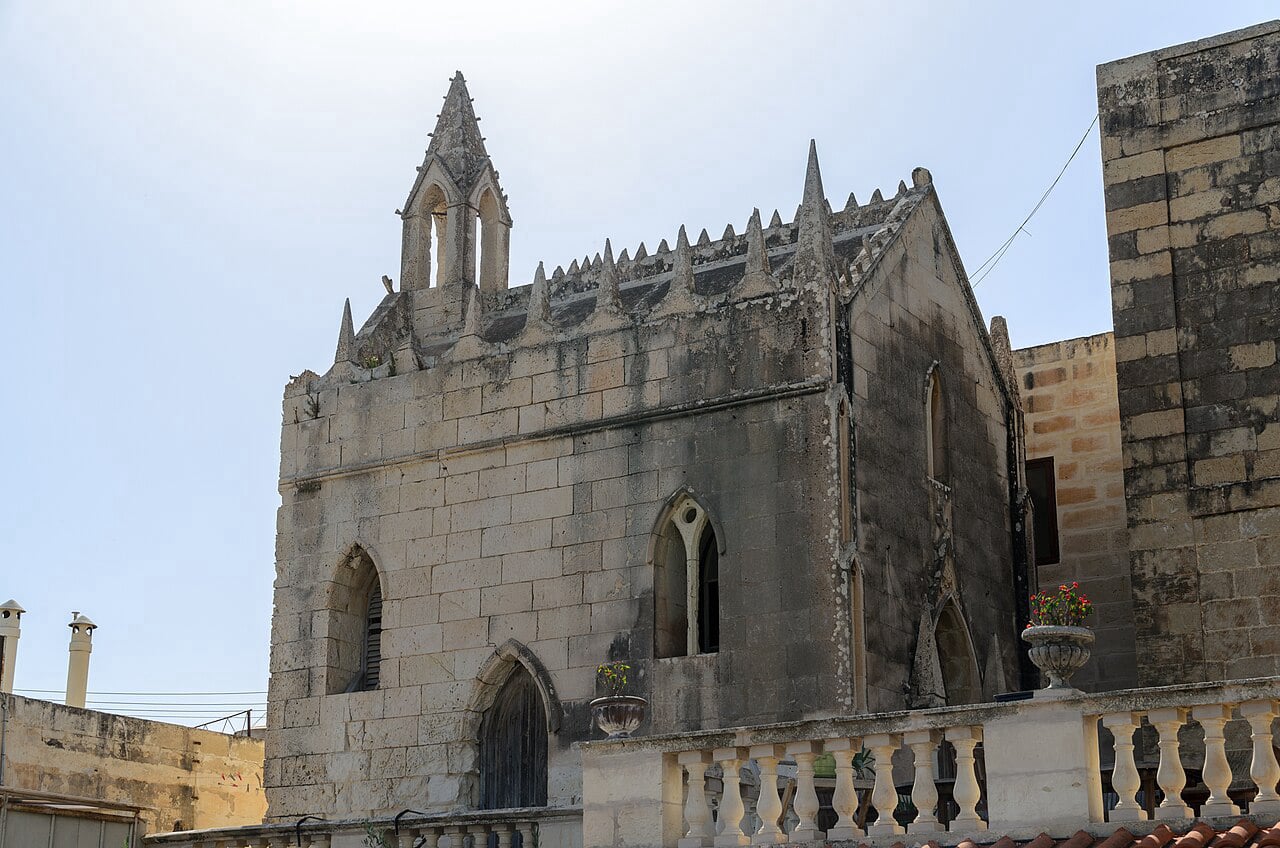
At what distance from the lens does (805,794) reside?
36.4ft

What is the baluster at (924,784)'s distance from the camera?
10547 millimetres

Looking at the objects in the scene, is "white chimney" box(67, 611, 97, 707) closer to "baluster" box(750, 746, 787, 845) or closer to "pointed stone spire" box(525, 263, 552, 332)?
"pointed stone spire" box(525, 263, 552, 332)

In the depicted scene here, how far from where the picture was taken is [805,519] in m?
17.4

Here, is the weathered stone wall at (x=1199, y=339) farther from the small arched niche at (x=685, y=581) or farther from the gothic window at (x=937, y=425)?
the small arched niche at (x=685, y=581)

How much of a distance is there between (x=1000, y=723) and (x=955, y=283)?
37.4 ft

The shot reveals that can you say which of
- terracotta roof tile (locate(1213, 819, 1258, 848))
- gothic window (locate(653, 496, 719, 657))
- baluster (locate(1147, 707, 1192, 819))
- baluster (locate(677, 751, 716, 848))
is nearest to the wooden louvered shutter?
gothic window (locate(653, 496, 719, 657))

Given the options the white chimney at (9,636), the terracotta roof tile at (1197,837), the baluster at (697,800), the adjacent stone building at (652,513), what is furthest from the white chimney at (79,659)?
the terracotta roof tile at (1197,837)

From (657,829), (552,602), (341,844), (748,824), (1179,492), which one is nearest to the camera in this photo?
(657,829)

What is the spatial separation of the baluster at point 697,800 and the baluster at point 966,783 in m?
1.72

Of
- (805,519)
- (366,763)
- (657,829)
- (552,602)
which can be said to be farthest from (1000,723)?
(366,763)

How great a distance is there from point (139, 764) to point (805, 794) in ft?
42.7

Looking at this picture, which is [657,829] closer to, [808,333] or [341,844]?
[341,844]

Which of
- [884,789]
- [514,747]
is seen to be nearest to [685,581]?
[514,747]

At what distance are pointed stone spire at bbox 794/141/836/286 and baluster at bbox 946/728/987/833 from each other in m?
7.93
